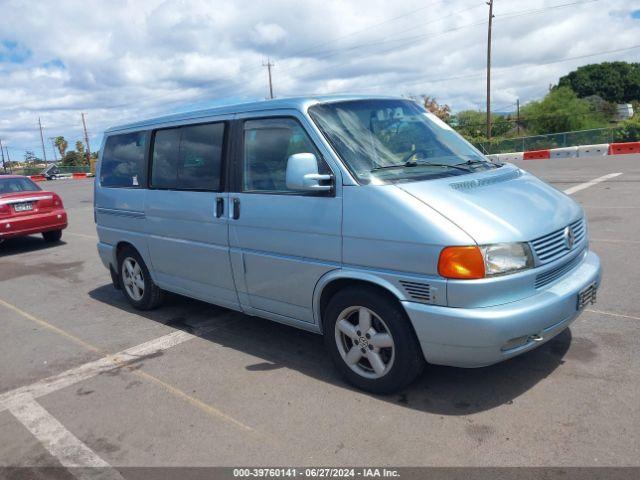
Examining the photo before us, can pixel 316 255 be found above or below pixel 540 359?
above

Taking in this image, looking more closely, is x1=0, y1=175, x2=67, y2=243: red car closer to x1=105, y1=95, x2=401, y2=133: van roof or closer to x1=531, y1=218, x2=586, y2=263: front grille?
x1=105, y1=95, x2=401, y2=133: van roof

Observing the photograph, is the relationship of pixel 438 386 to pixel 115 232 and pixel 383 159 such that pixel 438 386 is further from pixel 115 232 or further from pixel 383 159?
pixel 115 232

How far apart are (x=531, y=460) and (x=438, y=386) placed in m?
0.95

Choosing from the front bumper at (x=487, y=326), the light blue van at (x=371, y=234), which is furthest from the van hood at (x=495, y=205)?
the front bumper at (x=487, y=326)

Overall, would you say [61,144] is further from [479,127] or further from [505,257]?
[505,257]

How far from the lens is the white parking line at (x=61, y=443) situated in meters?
3.15

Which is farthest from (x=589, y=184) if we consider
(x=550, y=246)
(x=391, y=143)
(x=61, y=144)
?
(x=61, y=144)

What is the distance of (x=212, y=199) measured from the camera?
4680 millimetres

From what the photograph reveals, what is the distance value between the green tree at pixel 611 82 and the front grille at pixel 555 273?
88643 mm

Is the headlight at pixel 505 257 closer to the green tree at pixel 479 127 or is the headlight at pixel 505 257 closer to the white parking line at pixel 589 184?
the white parking line at pixel 589 184

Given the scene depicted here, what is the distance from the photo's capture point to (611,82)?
264 ft

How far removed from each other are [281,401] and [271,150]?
74.0 inches

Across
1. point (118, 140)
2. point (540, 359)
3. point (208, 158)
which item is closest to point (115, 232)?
point (118, 140)

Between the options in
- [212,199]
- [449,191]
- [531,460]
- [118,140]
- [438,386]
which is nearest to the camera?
[531,460]
